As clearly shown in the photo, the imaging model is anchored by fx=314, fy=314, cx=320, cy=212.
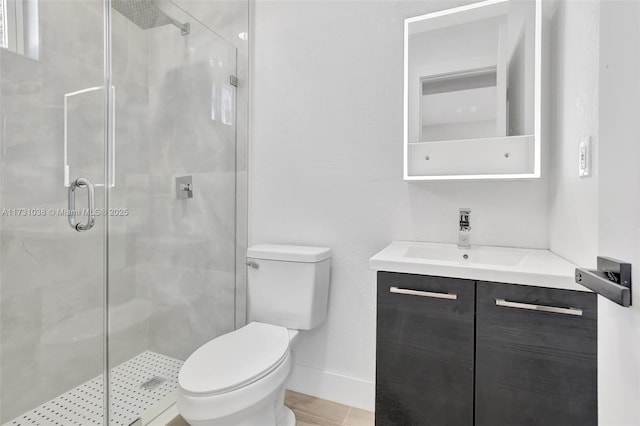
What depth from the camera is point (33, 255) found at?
145 cm

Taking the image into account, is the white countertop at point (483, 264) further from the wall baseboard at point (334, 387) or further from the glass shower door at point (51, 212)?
the glass shower door at point (51, 212)

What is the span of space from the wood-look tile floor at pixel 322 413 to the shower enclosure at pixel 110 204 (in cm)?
51

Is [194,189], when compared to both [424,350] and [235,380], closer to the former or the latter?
[235,380]

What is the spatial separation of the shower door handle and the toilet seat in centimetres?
83

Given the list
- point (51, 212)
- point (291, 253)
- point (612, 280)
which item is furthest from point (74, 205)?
point (612, 280)

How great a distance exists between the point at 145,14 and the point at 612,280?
2.21 metres

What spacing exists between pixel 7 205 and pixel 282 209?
1225mm

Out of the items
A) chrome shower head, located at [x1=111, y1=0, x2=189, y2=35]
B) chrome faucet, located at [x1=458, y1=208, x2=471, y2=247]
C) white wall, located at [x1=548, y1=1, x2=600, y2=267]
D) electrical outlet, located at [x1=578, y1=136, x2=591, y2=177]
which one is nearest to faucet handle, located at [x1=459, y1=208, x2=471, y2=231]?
chrome faucet, located at [x1=458, y1=208, x2=471, y2=247]

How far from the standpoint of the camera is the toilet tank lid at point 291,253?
1.57 meters

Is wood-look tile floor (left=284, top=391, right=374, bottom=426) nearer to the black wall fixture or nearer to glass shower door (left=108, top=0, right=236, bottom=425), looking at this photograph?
Answer: glass shower door (left=108, top=0, right=236, bottom=425)

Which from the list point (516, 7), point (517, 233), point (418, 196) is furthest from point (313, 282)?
point (516, 7)

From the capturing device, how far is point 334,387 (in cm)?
170

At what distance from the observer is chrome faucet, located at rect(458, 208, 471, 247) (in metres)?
1.40

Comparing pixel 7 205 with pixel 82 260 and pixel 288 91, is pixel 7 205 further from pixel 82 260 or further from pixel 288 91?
pixel 288 91
